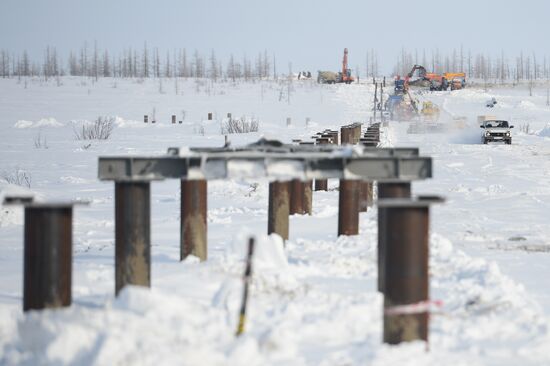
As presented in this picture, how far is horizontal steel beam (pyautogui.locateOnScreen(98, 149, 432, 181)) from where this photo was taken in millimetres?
9266

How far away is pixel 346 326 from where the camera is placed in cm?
740

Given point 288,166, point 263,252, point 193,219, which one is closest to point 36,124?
point 193,219

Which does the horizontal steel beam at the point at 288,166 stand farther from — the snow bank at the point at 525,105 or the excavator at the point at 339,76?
the excavator at the point at 339,76

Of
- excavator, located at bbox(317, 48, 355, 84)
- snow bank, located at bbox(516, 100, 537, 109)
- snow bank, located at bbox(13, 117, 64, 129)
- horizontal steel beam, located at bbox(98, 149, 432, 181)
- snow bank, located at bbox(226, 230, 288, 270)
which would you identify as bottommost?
snow bank, located at bbox(226, 230, 288, 270)

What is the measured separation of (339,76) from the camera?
10562cm

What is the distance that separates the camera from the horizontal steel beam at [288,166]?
927 cm

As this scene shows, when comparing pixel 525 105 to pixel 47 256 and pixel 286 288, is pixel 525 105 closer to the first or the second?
pixel 286 288

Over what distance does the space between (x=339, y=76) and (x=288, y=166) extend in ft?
318

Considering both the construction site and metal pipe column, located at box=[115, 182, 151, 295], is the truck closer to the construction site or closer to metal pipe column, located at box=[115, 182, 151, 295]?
the construction site

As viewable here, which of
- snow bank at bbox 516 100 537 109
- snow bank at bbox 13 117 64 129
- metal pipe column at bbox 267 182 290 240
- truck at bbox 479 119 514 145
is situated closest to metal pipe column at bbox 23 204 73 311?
metal pipe column at bbox 267 182 290 240

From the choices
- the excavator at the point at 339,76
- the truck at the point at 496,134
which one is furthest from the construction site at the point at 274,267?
the excavator at the point at 339,76

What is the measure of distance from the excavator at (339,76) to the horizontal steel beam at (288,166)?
310 ft

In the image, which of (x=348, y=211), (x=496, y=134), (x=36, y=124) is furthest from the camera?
(x=36, y=124)

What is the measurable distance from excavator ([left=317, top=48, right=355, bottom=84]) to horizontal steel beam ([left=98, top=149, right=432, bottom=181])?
94.4 meters
